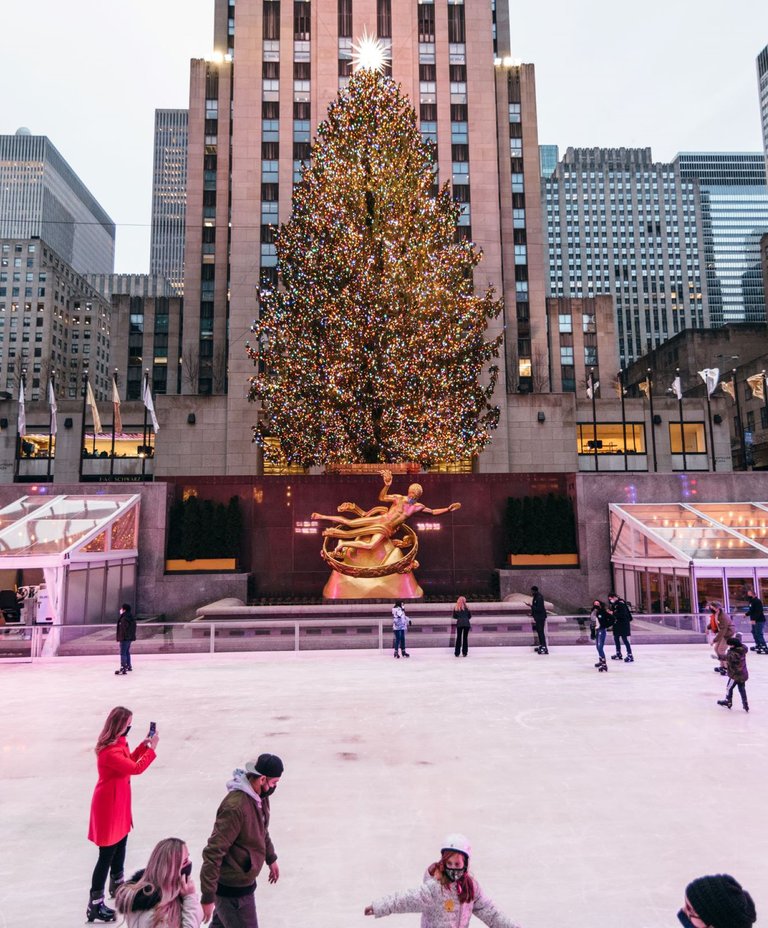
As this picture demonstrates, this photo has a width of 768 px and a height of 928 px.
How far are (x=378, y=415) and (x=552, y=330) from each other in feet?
154

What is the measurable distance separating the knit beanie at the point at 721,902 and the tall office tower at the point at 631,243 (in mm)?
153603

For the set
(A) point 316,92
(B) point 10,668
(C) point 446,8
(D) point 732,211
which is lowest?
(B) point 10,668

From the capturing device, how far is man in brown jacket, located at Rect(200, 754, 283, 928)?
13.5 ft

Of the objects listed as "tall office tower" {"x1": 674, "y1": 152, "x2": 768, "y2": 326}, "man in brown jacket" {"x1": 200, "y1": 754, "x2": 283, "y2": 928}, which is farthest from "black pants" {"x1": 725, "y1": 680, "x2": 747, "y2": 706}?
"tall office tower" {"x1": 674, "y1": 152, "x2": 768, "y2": 326}

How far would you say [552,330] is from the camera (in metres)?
69.9

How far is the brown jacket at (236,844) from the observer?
4137mm

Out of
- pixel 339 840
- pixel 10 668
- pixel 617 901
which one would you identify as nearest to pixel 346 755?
pixel 339 840

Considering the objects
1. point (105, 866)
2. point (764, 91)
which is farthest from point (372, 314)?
point (764, 91)

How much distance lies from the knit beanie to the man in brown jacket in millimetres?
2797

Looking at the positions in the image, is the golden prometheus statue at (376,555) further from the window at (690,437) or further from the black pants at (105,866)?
the window at (690,437)

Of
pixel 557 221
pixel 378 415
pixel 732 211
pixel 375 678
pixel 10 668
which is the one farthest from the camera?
pixel 732 211

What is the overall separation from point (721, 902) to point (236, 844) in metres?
2.99

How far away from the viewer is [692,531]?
74.2 feet

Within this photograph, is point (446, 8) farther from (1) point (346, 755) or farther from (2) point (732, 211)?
(2) point (732, 211)
